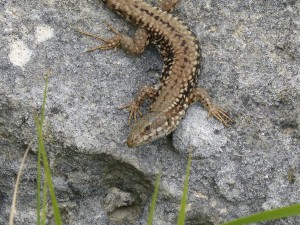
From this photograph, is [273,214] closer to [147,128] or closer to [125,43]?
[147,128]

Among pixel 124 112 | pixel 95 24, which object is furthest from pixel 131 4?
pixel 124 112

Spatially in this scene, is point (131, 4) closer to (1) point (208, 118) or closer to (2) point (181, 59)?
(2) point (181, 59)

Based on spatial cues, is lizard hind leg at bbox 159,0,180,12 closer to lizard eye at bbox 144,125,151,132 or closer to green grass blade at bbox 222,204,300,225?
lizard eye at bbox 144,125,151,132

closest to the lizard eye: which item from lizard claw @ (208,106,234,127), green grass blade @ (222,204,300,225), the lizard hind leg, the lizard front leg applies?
lizard claw @ (208,106,234,127)

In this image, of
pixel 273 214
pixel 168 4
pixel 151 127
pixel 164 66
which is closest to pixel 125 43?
pixel 164 66

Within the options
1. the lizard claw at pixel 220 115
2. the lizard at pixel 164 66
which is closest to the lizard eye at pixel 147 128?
the lizard at pixel 164 66

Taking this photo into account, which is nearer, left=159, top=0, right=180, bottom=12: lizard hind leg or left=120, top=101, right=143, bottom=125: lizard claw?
left=120, top=101, right=143, bottom=125: lizard claw

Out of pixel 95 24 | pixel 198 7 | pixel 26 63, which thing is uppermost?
pixel 198 7
